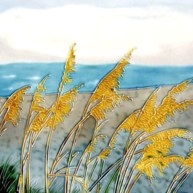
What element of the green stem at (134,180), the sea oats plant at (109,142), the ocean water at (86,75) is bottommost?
the green stem at (134,180)

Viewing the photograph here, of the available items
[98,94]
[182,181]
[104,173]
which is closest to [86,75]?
[98,94]

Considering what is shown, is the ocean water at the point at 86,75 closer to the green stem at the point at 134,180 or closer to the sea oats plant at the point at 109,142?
the sea oats plant at the point at 109,142

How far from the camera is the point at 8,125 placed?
7.50 m

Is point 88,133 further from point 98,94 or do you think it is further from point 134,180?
point 134,180

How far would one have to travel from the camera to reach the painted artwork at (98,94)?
24.2 feet

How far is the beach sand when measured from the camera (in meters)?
7.38

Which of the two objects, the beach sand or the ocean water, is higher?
the ocean water

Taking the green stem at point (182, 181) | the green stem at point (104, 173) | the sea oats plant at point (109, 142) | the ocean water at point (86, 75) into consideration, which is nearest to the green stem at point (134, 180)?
the sea oats plant at point (109, 142)

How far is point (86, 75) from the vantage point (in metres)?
7.39

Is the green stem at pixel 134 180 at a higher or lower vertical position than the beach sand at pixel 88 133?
lower

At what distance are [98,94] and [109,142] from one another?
0.34 m

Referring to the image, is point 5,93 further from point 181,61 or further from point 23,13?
point 181,61

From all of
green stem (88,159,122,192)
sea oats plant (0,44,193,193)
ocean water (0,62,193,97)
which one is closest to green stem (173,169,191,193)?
sea oats plant (0,44,193,193)

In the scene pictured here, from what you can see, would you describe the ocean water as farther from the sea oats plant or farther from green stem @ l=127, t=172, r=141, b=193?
green stem @ l=127, t=172, r=141, b=193
